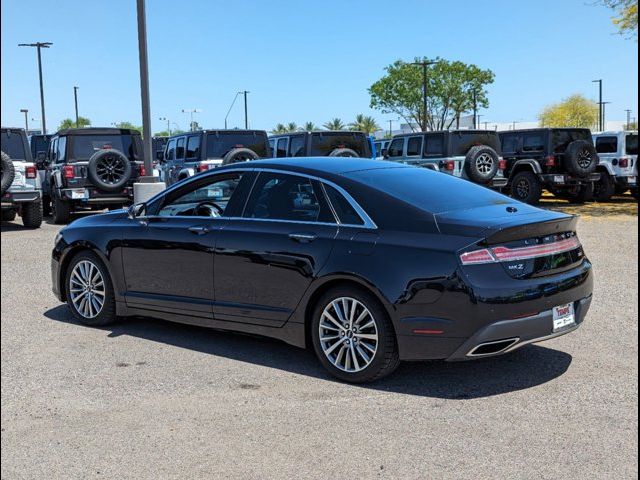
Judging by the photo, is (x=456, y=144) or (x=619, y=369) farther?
(x=456, y=144)

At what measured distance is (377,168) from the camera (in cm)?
570

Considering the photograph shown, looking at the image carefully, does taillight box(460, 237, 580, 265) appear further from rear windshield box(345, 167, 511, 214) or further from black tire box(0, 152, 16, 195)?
black tire box(0, 152, 16, 195)

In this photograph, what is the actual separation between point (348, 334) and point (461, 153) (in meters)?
13.3

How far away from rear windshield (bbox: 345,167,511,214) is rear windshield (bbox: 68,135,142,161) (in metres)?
11.3

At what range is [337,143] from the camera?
55.4 feet

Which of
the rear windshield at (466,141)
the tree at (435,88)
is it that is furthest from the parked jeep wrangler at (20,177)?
the tree at (435,88)

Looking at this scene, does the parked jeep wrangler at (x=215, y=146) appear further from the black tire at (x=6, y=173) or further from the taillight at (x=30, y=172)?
the black tire at (x=6, y=173)

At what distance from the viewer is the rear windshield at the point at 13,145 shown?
14.5 m

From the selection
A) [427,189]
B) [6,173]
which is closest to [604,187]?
[6,173]

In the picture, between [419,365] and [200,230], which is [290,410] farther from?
[200,230]

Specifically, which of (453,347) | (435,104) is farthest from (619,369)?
(435,104)

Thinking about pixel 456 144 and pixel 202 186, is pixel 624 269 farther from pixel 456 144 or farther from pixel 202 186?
pixel 456 144

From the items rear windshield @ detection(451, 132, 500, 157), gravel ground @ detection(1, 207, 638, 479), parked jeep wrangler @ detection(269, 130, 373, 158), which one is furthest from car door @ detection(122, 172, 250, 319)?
rear windshield @ detection(451, 132, 500, 157)

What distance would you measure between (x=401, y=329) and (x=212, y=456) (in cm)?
148
